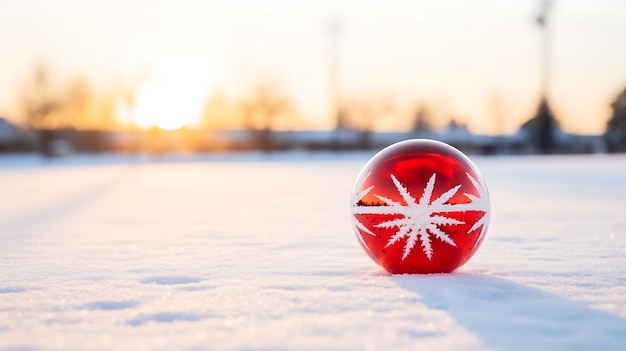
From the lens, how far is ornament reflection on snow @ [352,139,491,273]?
470 centimetres

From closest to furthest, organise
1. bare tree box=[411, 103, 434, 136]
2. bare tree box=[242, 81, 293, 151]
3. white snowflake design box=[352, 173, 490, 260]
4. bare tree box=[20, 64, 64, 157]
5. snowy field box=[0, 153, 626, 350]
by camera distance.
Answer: snowy field box=[0, 153, 626, 350], white snowflake design box=[352, 173, 490, 260], bare tree box=[20, 64, 64, 157], bare tree box=[242, 81, 293, 151], bare tree box=[411, 103, 434, 136]

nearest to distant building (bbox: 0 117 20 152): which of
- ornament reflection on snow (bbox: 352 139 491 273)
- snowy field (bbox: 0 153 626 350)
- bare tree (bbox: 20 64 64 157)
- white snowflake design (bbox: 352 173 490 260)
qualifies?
bare tree (bbox: 20 64 64 157)

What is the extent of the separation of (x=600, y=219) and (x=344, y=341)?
660cm

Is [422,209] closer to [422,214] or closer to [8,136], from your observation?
[422,214]

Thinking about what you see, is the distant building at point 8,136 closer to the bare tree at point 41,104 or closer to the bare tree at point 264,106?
the bare tree at point 41,104

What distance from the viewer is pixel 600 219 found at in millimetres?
8922

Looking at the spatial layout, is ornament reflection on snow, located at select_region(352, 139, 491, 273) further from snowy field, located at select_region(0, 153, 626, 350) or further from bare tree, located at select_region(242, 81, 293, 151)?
bare tree, located at select_region(242, 81, 293, 151)

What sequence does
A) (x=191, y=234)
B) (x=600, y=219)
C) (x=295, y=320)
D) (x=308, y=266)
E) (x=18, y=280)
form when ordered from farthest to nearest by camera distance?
(x=600, y=219) → (x=191, y=234) → (x=308, y=266) → (x=18, y=280) → (x=295, y=320)

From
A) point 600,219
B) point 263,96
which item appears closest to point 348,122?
point 263,96

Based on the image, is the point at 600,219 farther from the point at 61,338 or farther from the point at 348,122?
the point at 348,122

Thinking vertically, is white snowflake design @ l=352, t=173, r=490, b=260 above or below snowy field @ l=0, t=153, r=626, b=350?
above

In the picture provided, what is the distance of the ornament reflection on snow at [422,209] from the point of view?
470cm

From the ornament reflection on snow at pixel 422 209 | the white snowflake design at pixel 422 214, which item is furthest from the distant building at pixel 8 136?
the white snowflake design at pixel 422 214

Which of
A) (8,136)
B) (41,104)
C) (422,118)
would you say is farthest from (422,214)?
(422,118)
